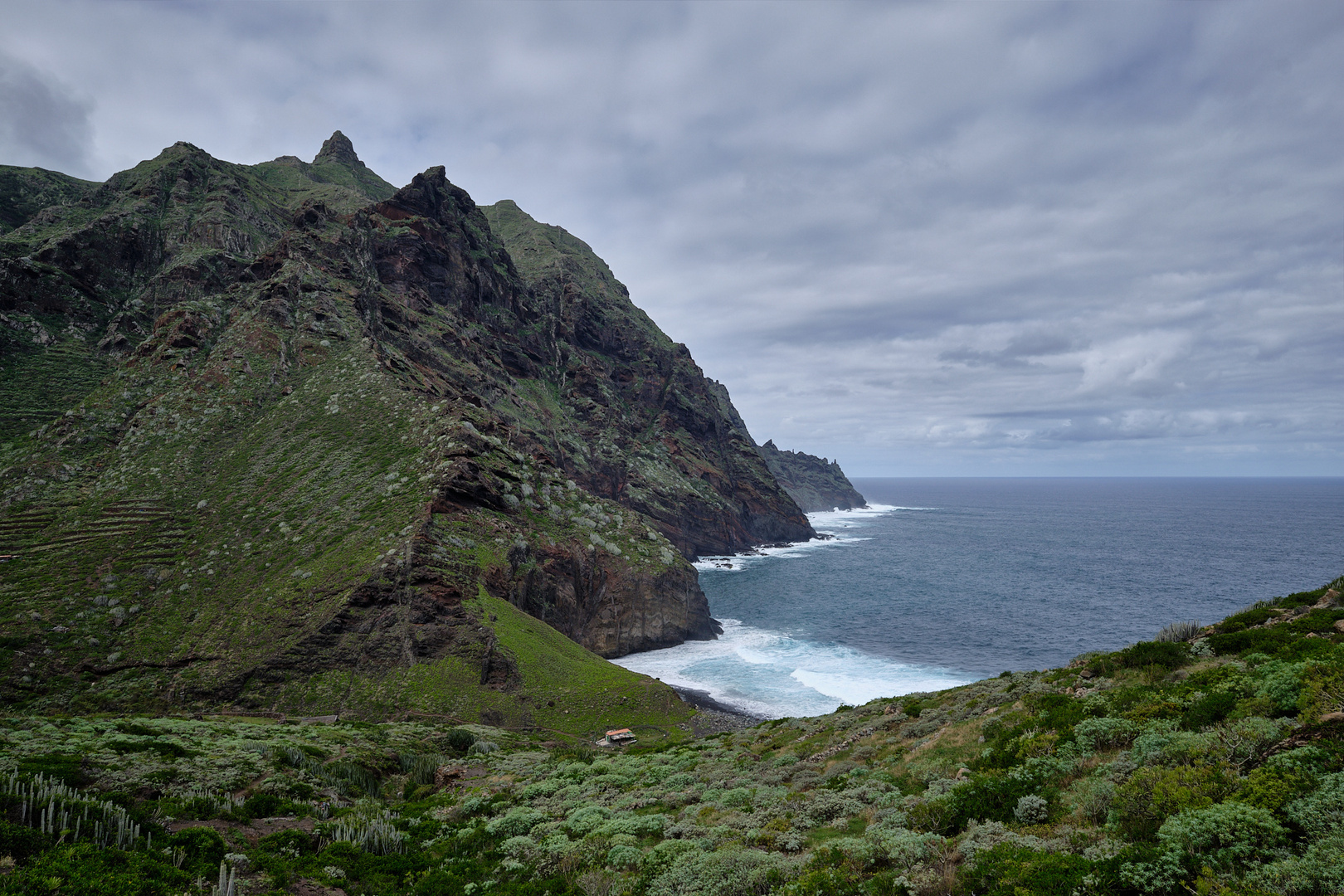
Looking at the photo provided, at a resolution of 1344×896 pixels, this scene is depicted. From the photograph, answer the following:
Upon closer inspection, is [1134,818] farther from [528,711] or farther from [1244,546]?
[1244,546]

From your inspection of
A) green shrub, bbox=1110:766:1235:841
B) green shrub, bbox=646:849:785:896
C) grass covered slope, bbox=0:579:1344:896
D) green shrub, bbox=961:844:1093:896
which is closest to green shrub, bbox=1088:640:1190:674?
grass covered slope, bbox=0:579:1344:896

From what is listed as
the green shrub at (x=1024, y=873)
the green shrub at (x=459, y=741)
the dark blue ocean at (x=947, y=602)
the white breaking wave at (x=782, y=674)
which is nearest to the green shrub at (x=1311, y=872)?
the green shrub at (x=1024, y=873)

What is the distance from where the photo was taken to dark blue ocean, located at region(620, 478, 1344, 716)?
62156 mm

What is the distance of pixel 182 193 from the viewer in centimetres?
9931

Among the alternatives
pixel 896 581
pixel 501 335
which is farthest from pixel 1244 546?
pixel 501 335

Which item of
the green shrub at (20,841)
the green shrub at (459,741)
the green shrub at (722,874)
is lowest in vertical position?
the green shrub at (459,741)

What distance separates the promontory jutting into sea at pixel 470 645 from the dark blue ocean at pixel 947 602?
3.13 ft

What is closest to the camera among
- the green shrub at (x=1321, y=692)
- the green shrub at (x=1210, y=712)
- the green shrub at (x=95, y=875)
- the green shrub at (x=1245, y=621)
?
the green shrub at (x=1321, y=692)

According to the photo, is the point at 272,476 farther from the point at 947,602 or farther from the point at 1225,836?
the point at 947,602

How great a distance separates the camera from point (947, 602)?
91.3m

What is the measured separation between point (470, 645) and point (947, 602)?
80.2 meters

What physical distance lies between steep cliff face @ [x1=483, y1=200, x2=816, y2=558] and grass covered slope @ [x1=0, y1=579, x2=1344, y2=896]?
100m

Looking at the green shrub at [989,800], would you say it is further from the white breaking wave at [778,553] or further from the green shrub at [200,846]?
the white breaking wave at [778,553]

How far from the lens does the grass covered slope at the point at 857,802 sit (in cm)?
726
